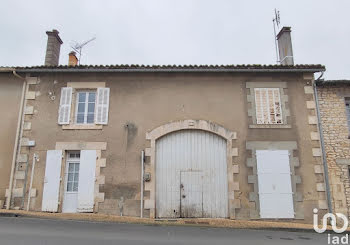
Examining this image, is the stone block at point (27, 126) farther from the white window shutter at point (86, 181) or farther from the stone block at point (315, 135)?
the stone block at point (315, 135)

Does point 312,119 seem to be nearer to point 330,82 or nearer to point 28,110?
point 330,82

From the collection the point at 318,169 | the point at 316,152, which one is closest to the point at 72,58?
the point at 316,152

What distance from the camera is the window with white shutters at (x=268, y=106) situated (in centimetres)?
941

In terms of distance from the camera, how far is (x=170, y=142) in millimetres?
9375

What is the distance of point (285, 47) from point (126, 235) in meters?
8.57

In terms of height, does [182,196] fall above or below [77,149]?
below

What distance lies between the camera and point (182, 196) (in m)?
8.98

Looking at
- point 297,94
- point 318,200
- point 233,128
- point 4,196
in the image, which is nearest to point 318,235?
point 318,200

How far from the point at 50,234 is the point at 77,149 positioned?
143 inches

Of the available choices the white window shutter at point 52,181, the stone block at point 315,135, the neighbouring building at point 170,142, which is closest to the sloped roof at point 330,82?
the neighbouring building at point 170,142

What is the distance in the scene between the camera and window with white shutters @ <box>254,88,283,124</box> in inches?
370

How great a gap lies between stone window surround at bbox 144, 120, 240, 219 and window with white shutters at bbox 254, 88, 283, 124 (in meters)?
1.10

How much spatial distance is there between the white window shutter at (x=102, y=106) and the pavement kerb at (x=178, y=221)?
2886 millimetres

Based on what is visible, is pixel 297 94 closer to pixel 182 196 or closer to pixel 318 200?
pixel 318 200
